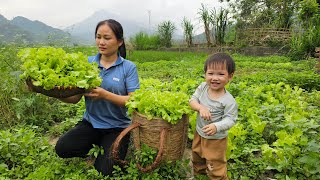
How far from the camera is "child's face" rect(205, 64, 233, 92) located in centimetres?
253

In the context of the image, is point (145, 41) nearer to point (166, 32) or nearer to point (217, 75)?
point (166, 32)

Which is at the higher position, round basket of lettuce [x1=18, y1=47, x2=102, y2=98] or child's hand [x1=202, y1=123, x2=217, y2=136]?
round basket of lettuce [x1=18, y1=47, x2=102, y2=98]

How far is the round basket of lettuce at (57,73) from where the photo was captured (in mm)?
2541

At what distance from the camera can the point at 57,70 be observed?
2.63 meters

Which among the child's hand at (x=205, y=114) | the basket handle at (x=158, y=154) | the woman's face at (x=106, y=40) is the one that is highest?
the woman's face at (x=106, y=40)

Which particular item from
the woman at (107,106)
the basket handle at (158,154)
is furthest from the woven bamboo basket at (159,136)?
the woman at (107,106)

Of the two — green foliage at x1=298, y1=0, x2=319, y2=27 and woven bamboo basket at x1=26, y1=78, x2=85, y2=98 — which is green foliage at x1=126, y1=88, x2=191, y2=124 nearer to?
woven bamboo basket at x1=26, y1=78, x2=85, y2=98

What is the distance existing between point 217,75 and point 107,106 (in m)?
1.14

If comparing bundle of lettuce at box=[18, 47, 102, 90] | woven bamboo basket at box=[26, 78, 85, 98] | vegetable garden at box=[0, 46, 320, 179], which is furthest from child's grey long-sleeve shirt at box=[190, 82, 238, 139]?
woven bamboo basket at box=[26, 78, 85, 98]

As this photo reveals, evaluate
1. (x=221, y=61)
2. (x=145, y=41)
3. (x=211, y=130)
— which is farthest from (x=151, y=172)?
(x=145, y=41)

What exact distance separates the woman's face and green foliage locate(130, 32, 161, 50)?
665 inches

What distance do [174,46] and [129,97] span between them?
17240mm

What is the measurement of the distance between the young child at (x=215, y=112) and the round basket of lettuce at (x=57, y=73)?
0.92m

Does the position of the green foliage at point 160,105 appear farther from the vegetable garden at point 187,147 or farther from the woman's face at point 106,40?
the woman's face at point 106,40
